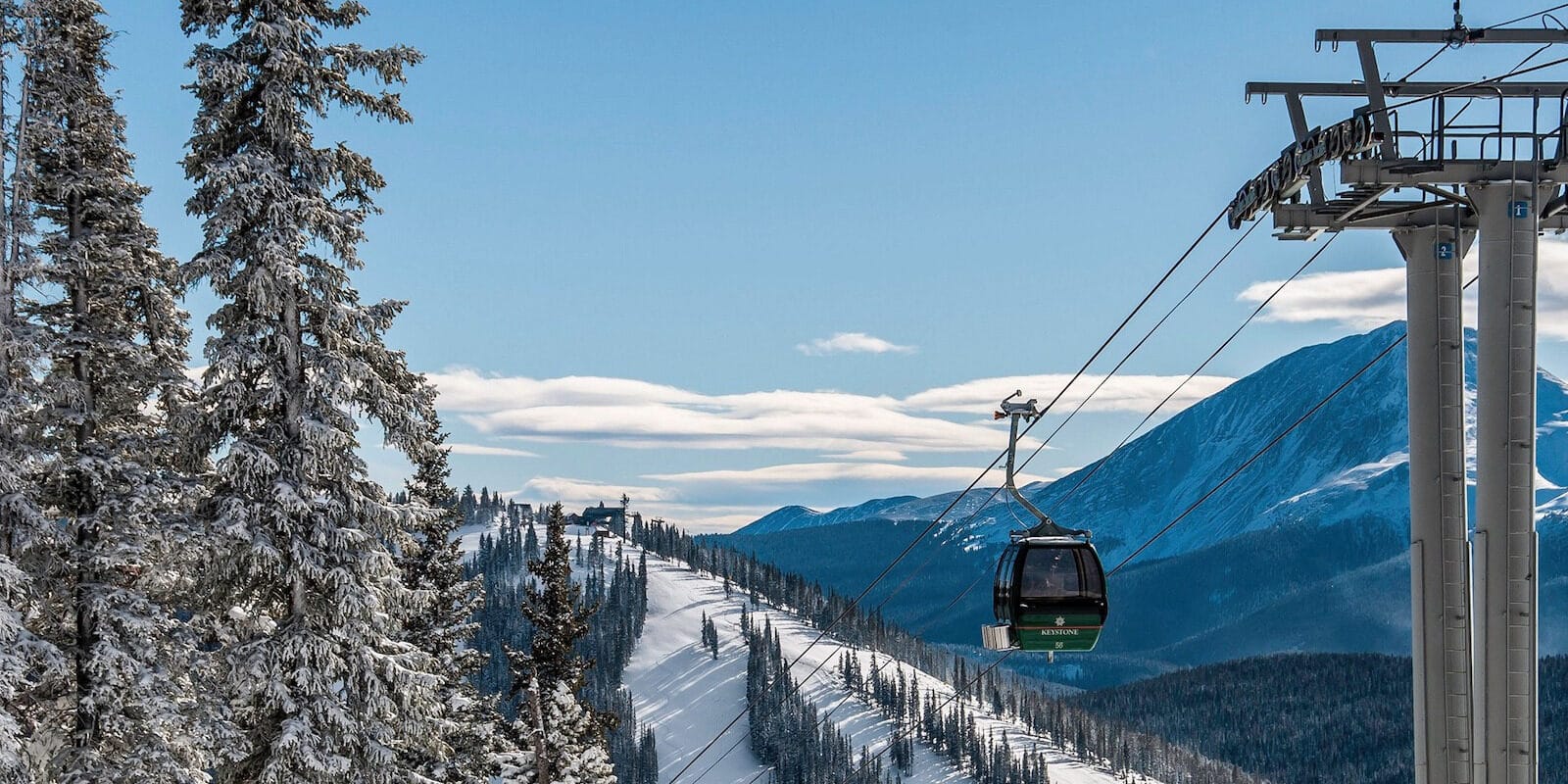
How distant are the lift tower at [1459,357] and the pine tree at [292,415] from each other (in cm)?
1086

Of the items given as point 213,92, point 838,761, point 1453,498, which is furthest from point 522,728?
point 838,761

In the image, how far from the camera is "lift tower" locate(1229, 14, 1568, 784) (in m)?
10.9

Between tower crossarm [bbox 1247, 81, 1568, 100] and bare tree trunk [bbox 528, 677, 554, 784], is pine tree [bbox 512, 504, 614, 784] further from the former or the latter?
tower crossarm [bbox 1247, 81, 1568, 100]

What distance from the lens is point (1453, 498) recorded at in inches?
463

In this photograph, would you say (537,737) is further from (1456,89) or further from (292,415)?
(1456,89)

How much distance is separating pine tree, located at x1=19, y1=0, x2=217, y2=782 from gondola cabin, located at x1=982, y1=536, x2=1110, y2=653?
9.94 m

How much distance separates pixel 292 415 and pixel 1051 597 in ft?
31.0

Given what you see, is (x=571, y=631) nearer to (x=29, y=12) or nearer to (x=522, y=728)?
(x=522, y=728)

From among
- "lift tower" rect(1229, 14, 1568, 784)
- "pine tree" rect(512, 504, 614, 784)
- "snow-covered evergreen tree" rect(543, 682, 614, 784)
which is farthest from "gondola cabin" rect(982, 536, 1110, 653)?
"snow-covered evergreen tree" rect(543, 682, 614, 784)

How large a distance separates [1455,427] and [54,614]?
1654 cm

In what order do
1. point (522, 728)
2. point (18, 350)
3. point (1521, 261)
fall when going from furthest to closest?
1. point (522, 728)
2. point (18, 350)
3. point (1521, 261)

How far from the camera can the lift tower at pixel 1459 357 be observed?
428 inches

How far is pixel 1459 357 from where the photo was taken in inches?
474

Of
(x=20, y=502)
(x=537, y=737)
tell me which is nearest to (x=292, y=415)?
(x=20, y=502)
